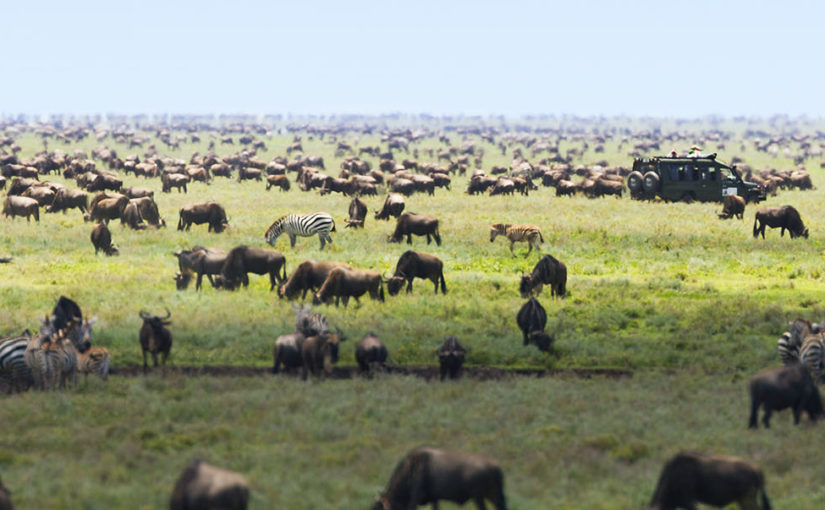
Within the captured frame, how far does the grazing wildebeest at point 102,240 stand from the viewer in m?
35.6

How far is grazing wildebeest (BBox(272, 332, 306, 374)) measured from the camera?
19.3 metres

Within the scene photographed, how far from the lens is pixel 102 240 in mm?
35719

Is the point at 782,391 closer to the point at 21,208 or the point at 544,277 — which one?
the point at 544,277

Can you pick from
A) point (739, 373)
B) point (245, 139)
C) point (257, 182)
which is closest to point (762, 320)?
point (739, 373)

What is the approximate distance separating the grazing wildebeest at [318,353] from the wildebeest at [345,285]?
5623 millimetres

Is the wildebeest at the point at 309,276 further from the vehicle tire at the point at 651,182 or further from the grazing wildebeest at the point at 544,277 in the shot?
the vehicle tire at the point at 651,182

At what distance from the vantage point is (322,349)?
19.1 m

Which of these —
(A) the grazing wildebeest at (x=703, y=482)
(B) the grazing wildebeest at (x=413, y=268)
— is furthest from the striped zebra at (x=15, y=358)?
(A) the grazing wildebeest at (x=703, y=482)

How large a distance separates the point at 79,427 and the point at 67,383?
121 inches

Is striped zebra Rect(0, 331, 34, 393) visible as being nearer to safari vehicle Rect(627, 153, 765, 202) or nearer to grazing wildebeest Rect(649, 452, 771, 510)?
grazing wildebeest Rect(649, 452, 771, 510)

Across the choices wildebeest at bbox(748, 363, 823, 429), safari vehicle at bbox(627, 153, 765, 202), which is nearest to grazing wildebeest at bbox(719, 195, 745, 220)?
safari vehicle at bbox(627, 153, 765, 202)

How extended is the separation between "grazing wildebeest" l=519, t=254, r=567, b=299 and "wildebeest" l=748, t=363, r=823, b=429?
39.4ft

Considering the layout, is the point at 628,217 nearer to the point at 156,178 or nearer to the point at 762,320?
the point at 762,320

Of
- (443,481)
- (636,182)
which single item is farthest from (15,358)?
(636,182)
